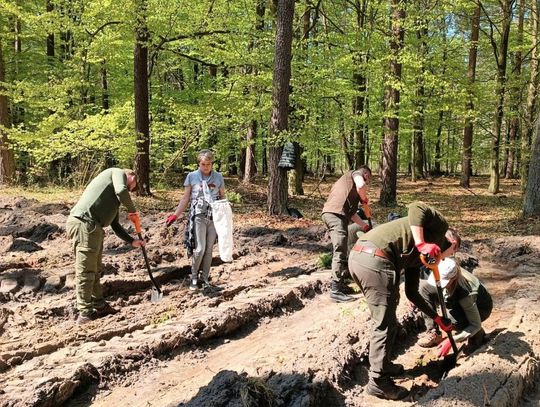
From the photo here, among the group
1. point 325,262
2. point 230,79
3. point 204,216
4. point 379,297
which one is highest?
point 230,79

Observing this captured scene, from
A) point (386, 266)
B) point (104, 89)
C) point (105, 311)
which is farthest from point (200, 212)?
point (104, 89)

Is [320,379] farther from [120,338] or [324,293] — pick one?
[324,293]

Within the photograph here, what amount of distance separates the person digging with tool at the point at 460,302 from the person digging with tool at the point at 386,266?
0.53 m

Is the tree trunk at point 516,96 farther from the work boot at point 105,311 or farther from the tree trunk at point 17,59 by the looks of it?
the tree trunk at point 17,59

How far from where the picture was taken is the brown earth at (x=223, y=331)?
375 cm

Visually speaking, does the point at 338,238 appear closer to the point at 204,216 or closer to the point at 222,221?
the point at 222,221

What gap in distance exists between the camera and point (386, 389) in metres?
3.88

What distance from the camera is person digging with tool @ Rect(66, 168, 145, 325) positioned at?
17.6ft

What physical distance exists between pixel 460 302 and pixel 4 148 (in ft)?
47.7

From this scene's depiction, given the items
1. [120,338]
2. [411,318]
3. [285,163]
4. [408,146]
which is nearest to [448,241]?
[411,318]

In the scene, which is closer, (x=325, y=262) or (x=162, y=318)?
(x=162, y=318)

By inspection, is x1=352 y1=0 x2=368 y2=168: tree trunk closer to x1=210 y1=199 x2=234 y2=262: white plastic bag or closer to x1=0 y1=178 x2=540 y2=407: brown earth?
x1=0 y1=178 x2=540 y2=407: brown earth

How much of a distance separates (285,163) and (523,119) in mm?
8578

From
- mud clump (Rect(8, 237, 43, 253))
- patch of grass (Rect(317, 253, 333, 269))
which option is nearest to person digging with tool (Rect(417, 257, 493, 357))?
patch of grass (Rect(317, 253, 333, 269))
